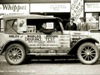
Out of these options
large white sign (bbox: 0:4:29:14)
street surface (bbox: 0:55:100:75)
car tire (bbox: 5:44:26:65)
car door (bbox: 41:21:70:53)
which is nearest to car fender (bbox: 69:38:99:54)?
car door (bbox: 41:21:70:53)

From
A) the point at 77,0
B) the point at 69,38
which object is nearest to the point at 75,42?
the point at 69,38

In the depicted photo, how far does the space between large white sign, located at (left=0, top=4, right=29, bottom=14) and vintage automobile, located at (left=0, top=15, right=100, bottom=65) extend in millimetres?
7104

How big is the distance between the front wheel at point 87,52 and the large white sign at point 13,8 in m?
8.09

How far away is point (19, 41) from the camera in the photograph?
12336mm

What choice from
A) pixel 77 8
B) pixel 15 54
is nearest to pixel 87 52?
pixel 15 54

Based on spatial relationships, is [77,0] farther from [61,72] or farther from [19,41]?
[61,72]

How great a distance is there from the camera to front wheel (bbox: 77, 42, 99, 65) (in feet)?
40.0

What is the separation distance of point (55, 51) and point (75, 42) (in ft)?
2.61

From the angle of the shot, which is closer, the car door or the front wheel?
the front wheel

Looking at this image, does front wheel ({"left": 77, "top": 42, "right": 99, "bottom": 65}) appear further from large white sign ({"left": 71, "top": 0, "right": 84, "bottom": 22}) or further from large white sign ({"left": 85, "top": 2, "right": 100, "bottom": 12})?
large white sign ({"left": 85, "top": 2, "right": 100, "bottom": 12})

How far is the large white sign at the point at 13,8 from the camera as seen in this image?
779 inches

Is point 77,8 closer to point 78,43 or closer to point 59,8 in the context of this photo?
point 59,8

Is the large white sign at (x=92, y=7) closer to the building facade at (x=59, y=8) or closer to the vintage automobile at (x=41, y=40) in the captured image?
the building facade at (x=59, y=8)

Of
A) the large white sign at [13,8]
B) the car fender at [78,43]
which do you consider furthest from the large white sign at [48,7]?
the car fender at [78,43]
